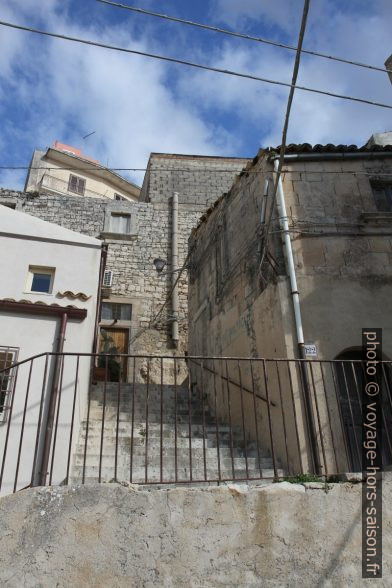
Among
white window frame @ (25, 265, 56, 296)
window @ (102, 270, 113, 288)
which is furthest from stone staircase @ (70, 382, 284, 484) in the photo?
window @ (102, 270, 113, 288)

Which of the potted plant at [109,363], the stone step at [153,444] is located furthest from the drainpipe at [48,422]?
the potted plant at [109,363]

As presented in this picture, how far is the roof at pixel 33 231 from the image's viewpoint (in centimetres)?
954

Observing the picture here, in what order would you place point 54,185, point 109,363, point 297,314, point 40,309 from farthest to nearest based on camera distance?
point 54,185 < point 109,363 < point 40,309 < point 297,314

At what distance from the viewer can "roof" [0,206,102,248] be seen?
954cm

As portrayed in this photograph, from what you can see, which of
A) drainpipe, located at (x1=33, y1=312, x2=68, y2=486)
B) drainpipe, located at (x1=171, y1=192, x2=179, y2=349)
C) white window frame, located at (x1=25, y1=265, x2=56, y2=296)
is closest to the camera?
drainpipe, located at (x1=33, y1=312, x2=68, y2=486)

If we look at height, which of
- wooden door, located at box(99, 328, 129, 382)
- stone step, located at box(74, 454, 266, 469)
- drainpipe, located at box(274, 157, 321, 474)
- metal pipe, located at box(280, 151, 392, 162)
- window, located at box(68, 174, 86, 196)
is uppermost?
window, located at box(68, 174, 86, 196)

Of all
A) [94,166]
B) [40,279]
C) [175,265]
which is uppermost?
[94,166]

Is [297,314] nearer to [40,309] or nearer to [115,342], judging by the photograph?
[40,309]

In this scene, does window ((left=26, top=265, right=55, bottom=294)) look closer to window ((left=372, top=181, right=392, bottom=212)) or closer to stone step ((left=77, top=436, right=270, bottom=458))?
stone step ((left=77, top=436, right=270, bottom=458))

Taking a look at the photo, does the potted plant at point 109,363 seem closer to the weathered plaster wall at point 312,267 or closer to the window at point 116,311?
the window at point 116,311

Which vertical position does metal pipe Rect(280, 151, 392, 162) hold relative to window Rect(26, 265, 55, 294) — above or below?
above

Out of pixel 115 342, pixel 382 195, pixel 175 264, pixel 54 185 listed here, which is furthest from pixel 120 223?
pixel 382 195

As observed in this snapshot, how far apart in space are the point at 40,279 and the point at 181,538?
6905 mm

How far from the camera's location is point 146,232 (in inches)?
720
